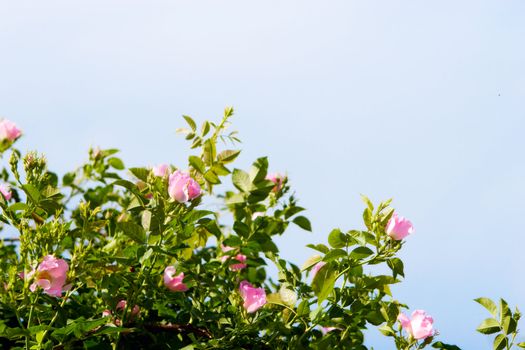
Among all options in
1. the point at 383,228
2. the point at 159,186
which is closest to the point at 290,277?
the point at 383,228

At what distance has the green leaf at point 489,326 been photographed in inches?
106

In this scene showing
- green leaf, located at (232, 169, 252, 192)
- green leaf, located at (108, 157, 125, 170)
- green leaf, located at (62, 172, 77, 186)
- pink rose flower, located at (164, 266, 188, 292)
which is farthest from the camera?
green leaf, located at (62, 172, 77, 186)

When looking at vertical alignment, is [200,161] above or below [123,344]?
above

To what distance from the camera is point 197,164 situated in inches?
107

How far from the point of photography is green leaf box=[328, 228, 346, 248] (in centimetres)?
240

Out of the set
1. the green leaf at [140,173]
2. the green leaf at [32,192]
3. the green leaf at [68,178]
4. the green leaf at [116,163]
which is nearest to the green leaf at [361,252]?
the green leaf at [140,173]

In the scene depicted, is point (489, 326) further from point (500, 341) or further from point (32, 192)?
point (32, 192)

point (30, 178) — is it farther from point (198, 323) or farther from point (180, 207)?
point (198, 323)

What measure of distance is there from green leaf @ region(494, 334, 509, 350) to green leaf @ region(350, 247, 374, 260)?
65 centimetres

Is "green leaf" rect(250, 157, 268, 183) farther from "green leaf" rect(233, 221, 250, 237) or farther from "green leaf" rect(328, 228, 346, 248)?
"green leaf" rect(328, 228, 346, 248)

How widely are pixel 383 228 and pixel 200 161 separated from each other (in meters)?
0.72

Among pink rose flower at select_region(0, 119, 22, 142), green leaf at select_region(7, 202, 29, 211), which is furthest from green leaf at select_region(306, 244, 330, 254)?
pink rose flower at select_region(0, 119, 22, 142)

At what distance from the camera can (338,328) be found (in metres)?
2.74

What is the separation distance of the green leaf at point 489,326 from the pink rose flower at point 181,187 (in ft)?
3.72
